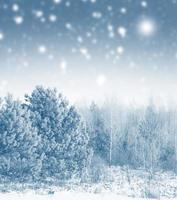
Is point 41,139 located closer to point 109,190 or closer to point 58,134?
point 58,134

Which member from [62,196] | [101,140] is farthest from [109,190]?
[101,140]

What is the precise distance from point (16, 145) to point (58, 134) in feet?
13.9

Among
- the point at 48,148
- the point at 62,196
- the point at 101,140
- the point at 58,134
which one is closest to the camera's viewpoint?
the point at 62,196

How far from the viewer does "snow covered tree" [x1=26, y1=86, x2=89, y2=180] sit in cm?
3012

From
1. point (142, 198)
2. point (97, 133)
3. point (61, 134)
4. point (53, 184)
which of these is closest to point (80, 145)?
point (61, 134)

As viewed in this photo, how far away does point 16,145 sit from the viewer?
28141 mm

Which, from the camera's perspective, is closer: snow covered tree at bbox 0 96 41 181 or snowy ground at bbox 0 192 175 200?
snowy ground at bbox 0 192 175 200

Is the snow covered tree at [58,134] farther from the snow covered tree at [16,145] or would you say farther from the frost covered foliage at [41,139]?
the snow covered tree at [16,145]

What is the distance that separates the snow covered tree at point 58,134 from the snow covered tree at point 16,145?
4.71 ft

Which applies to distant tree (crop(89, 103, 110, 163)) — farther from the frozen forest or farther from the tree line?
the tree line

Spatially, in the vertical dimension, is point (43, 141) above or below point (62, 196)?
above

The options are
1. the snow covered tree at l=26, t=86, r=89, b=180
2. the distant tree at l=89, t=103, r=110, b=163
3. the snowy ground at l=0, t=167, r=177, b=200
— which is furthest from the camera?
the distant tree at l=89, t=103, r=110, b=163

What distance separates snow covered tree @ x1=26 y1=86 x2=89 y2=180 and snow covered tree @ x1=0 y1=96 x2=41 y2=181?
1.44m

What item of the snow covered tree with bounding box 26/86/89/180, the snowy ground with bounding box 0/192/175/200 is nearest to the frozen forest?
the snow covered tree with bounding box 26/86/89/180
